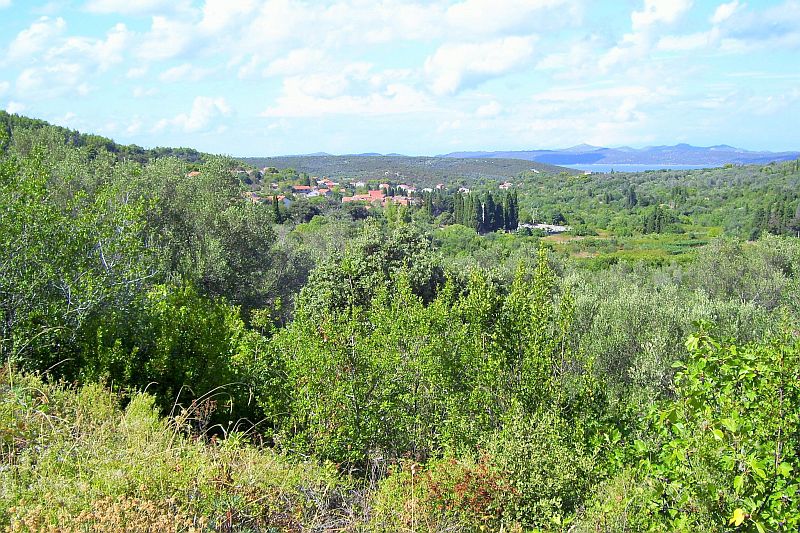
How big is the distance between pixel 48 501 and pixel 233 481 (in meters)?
1.74

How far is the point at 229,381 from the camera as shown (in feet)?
36.1

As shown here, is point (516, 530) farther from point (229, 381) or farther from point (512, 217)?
point (512, 217)

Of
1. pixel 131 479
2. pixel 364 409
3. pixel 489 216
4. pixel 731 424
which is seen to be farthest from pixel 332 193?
pixel 731 424

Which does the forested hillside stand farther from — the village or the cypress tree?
the cypress tree

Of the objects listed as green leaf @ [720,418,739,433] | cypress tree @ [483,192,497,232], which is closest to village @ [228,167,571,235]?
cypress tree @ [483,192,497,232]

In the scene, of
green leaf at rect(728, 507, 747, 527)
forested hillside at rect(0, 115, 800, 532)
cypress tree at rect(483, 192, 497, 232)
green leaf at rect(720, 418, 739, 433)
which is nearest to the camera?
green leaf at rect(728, 507, 747, 527)

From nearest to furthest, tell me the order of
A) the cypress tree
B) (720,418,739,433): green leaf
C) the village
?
(720,418,739,433): green leaf < the village < the cypress tree

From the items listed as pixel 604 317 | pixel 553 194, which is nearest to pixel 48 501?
pixel 604 317

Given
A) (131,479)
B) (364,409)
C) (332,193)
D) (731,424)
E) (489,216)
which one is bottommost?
(489,216)

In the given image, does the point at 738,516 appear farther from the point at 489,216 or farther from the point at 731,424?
the point at 489,216

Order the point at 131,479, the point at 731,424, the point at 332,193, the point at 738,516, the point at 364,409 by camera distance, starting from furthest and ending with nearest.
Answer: the point at 332,193 < the point at 364,409 < the point at 131,479 < the point at 731,424 < the point at 738,516

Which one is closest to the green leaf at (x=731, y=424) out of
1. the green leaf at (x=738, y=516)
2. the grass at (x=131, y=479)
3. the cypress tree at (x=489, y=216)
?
the green leaf at (x=738, y=516)

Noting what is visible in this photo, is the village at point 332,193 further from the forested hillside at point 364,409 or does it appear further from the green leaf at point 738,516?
the green leaf at point 738,516

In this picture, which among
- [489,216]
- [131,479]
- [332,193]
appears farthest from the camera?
[332,193]
